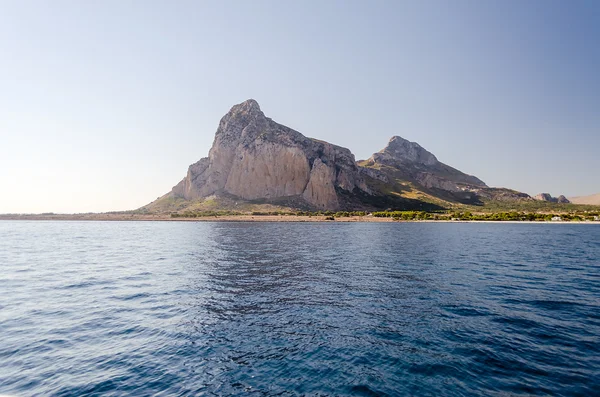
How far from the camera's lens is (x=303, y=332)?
1980 centimetres

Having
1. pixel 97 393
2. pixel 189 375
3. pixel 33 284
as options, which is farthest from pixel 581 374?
pixel 33 284

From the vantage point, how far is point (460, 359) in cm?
1609

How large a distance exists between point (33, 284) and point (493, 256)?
6500cm

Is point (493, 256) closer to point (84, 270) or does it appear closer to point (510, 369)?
point (510, 369)

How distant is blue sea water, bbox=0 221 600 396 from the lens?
14.0m

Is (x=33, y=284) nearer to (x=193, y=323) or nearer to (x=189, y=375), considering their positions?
(x=193, y=323)

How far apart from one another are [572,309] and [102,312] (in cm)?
3667

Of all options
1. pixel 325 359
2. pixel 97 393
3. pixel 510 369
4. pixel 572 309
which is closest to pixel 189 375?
pixel 97 393

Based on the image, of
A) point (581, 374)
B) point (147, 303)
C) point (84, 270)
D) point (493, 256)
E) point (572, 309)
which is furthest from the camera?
point (493, 256)

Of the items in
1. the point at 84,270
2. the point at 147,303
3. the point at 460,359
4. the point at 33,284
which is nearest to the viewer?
the point at 460,359

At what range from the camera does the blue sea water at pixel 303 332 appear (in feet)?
46.0

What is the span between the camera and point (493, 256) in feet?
173

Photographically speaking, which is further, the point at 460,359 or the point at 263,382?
the point at 460,359

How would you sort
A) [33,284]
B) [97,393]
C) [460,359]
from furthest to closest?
[33,284]
[460,359]
[97,393]
